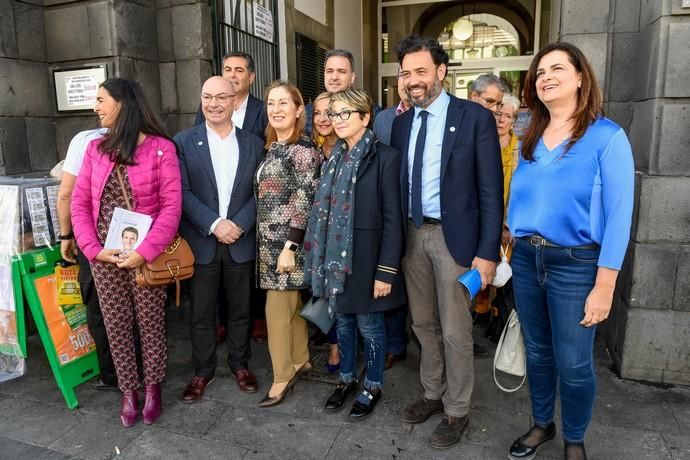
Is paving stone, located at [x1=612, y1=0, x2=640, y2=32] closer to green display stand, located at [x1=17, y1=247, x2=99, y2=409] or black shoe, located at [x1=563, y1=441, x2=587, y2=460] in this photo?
black shoe, located at [x1=563, y1=441, x2=587, y2=460]

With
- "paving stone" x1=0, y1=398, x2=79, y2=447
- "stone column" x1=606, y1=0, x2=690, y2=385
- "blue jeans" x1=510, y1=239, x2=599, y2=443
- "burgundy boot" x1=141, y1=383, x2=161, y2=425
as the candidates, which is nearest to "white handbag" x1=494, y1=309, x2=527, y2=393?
"blue jeans" x1=510, y1=239, x2=599, y2=443

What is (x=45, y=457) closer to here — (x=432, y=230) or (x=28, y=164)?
(x=432, y=230)

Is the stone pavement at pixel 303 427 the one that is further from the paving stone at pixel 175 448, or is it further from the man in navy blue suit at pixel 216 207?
the man in navy blue suit at pixel 216 207

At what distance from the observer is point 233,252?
3.40 m

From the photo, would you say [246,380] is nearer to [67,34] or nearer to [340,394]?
[340,394]

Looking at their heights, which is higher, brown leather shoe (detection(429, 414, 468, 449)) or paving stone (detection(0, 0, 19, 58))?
paving stone (detection(0, 0, 19, 58))

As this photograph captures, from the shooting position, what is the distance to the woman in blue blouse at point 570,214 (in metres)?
2.32

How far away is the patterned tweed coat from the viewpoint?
322 cm

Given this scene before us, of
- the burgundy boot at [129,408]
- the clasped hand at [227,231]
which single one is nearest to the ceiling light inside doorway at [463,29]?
the clasped hand at [227,231]

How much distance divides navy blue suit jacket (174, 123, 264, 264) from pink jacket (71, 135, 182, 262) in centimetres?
17

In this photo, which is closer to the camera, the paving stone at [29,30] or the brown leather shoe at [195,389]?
the brown leather shoe at [195,389]

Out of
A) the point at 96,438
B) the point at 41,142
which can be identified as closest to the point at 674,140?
the point at 96,438

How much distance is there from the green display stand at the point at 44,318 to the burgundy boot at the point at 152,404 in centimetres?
56

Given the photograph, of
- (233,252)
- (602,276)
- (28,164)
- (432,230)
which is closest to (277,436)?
(233,252)
